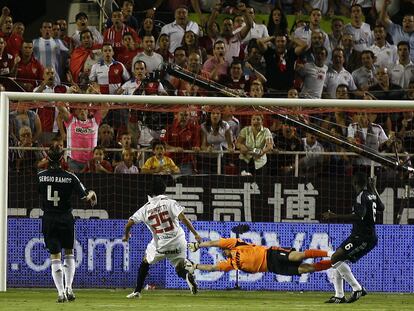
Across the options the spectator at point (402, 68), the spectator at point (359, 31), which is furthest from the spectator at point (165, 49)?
the spectator at point (402, 68)

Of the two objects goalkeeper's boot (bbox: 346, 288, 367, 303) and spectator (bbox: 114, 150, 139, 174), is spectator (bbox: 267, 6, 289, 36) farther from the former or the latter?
goalkeeper's boot (bbox: 346, 288, 367, 303)

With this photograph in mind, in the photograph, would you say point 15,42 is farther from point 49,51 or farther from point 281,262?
point 281,262

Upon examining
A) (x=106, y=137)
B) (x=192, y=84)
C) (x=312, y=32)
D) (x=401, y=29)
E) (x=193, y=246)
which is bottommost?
(x=193, y=246)

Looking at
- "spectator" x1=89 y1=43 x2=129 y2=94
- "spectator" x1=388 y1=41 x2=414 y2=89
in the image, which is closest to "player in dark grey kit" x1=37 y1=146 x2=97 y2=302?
"spectator" x1=89 y1=43 x2=129 y2=94

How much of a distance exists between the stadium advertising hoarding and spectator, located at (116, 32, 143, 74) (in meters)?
3.70

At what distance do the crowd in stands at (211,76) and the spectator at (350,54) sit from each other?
0.08 ft

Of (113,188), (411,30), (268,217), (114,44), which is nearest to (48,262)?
(113,188)

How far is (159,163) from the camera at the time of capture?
19.0m

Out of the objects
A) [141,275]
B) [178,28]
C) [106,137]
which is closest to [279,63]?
[178,28]

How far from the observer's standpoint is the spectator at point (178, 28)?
22.5 m

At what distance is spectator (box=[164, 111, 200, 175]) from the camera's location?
19.2m

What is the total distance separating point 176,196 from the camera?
18719 millimetres

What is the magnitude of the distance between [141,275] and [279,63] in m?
6.71

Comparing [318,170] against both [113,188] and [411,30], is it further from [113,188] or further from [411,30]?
[411,30]
